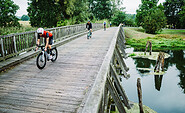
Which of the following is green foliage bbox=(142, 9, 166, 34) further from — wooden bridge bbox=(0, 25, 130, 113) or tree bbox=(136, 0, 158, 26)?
wooden bridge bbox=(0, 25, 130, 113)

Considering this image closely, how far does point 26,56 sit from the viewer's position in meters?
8.93

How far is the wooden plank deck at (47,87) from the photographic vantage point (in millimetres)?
4434

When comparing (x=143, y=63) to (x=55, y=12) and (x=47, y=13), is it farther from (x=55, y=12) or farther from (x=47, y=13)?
(x=47, y=13)

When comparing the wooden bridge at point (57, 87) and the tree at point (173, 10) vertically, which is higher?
the tree at point (173, 10)

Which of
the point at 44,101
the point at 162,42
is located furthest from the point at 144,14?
the point at 44,101

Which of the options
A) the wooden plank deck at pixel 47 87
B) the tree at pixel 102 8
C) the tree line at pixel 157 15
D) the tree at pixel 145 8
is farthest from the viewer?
the tree at pixel 102 8

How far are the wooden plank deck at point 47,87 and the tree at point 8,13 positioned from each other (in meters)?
32.4

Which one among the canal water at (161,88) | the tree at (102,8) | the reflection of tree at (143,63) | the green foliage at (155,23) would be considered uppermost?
the tree at (102,8)

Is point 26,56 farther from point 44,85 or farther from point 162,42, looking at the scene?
point 162,42

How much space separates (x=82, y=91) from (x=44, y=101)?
1159mm

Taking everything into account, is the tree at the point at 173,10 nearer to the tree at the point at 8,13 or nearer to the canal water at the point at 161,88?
the canal water at the point at 161,88

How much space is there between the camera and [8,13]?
38.9 m

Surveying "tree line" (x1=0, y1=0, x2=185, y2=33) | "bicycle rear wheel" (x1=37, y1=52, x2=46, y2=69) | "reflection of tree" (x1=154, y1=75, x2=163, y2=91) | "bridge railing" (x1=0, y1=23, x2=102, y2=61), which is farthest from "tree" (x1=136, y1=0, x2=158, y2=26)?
"bicycle rear wheel" (x1=37, y1=52, x2=46, y2=69)

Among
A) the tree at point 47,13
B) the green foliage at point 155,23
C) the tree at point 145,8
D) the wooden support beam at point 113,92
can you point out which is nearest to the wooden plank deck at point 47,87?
the wooden support beam at point 113,92
